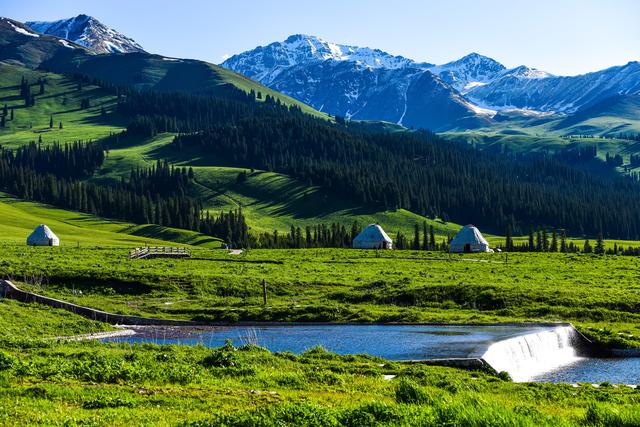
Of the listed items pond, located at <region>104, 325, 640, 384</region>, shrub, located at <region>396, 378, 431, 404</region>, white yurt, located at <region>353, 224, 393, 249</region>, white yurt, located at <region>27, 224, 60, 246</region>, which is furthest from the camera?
white yurt, located at <region>353, 224, 393, 249</region>

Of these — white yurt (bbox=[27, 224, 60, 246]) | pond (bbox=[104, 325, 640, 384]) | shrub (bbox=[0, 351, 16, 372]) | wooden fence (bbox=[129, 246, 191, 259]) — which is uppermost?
shrub (bbox=[0, 351, 16, 372])

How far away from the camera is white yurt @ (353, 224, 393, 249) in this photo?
155m

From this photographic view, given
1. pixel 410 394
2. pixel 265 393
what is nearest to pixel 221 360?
pixel 265 393

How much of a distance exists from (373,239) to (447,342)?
11075 centimetres

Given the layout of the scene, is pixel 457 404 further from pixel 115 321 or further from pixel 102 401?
pixel 115 321

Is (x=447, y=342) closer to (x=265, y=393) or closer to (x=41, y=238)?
(x=265, y=393)

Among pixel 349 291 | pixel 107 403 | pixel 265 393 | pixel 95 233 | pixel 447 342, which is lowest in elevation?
pixel 447 342

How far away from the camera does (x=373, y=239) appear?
15512 centimetres

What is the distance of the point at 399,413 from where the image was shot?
15.6 metres

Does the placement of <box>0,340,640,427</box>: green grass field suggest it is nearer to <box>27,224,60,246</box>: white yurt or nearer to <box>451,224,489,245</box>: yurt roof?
<box>27,224,60,246</box>: white yurt

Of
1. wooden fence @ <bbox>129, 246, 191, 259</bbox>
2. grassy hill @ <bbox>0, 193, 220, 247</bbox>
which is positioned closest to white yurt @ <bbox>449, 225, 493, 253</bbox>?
wooden fence @ <bbox>129, 246, 191, 259</bbox>

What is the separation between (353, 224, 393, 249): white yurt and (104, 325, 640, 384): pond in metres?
101

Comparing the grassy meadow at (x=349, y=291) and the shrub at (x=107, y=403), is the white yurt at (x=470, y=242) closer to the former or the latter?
the grassy meadow at (x=349, y=291)

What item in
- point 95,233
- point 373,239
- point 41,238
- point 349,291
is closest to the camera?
point 349,291
